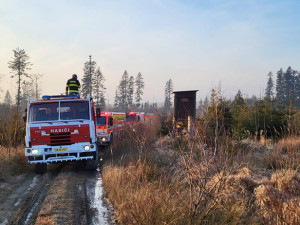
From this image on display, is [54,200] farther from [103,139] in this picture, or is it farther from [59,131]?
[103,139]

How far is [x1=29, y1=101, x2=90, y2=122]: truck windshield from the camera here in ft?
28.3

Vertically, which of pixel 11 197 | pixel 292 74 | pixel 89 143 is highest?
pixel 292 74

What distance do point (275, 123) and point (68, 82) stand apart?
9917 mm

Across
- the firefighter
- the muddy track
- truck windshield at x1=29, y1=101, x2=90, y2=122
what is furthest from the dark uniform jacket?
the muddy track

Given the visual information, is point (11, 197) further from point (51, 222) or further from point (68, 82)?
point (68, 82)

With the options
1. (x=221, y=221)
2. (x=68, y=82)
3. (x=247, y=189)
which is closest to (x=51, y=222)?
(x=221, y=221)

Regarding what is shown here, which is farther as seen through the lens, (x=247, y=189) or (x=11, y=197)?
(x=11, y=197)

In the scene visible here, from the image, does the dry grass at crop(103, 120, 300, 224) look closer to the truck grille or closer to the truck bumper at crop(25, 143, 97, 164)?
the truck bumper at crop(25, 143, 97, 164)

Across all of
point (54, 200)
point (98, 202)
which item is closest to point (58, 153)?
point (54, 200)

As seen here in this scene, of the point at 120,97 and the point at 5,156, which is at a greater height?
the point at 120,97

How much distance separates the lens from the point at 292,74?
66.9 meters

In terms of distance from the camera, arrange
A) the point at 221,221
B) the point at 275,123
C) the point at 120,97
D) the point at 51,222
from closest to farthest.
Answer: the point at 221,221, the point at 51,222, the point at 275,123, the point at 120,97

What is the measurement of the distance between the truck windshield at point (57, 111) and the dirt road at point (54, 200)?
6.53ft

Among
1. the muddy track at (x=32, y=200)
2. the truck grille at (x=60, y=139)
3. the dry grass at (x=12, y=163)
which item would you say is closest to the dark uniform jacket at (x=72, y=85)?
the truck grille at (x=60, y=139)
